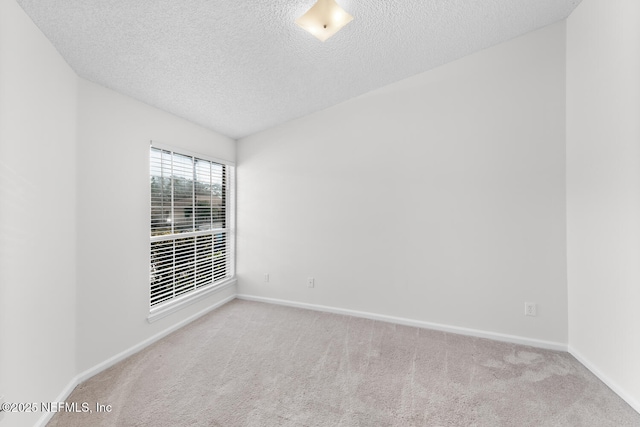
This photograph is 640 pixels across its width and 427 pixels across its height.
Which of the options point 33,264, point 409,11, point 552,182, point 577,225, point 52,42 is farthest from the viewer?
point 552,182

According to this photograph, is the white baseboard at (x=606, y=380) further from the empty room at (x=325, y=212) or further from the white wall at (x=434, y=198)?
the white wall at (x=434, y=198)

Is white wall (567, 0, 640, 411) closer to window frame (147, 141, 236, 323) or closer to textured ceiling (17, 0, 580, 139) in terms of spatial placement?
textured ceiling (17, 0, 580, 139)

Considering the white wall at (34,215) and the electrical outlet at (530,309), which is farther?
the electrical outlet at (530,309)

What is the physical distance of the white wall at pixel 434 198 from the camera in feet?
7.81

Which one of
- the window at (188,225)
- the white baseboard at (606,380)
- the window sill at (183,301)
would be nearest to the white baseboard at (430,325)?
the white baseboard at (606,380)

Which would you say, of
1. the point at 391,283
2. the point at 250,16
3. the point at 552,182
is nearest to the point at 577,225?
the point at 552,182

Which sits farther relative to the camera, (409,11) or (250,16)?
(409,11)

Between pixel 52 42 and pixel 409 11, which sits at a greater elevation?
pixel 409 11

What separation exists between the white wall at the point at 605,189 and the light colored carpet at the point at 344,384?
26cm

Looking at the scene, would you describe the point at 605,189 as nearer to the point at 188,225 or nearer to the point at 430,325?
the point at 430,325

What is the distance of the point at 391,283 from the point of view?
290 centimetres

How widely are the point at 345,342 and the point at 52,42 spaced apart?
10.2 feet

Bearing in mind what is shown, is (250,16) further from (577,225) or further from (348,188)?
(577,225)

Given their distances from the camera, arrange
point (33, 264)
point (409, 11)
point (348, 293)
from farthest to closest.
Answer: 1. point (348, 293)
2. point (409, 11)
3. point (33, 264)
